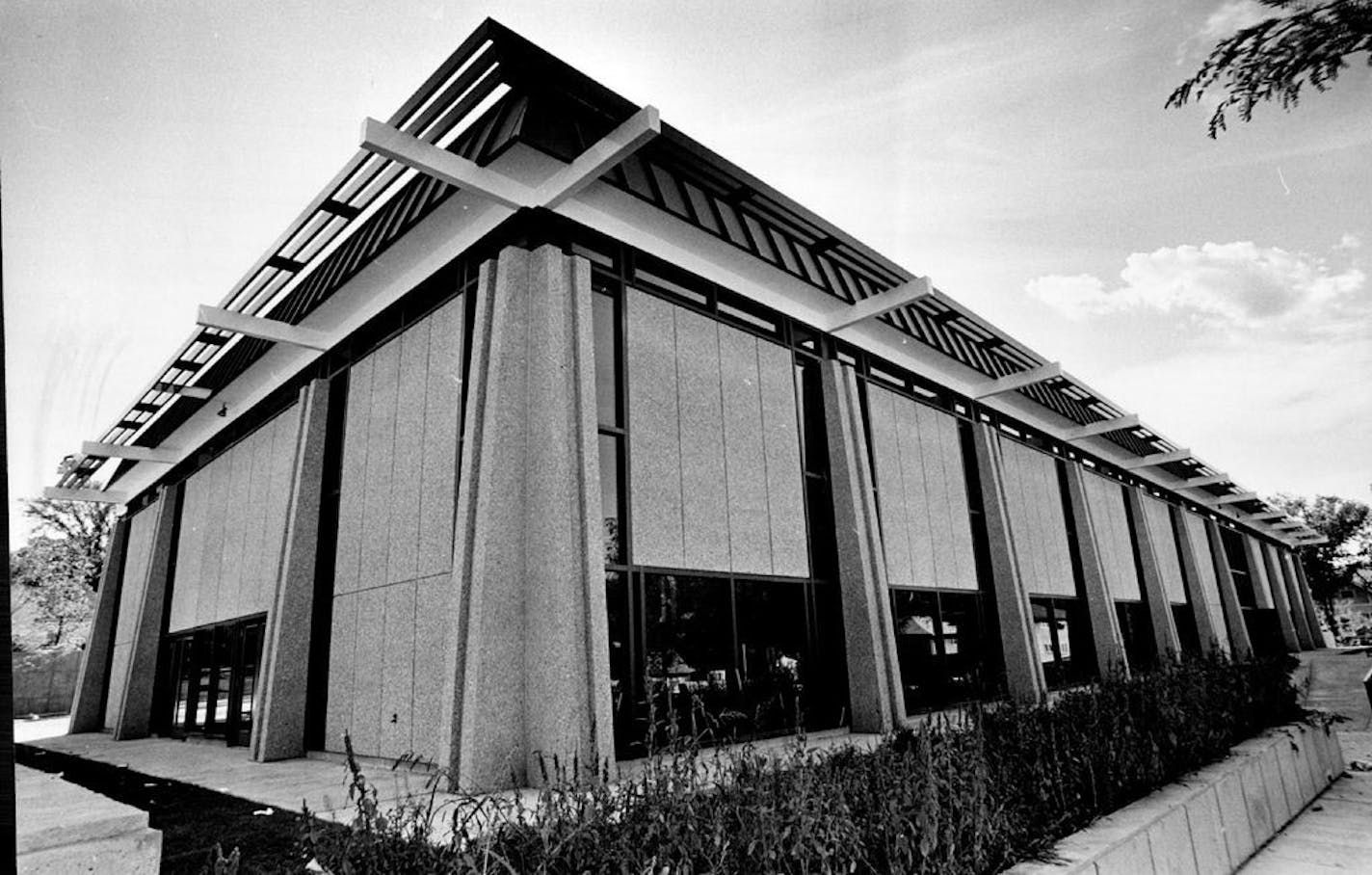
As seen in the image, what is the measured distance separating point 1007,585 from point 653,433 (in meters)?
9.68

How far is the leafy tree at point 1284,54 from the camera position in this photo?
2924mm

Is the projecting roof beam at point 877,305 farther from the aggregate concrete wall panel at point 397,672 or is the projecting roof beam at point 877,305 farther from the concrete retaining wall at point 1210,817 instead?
the aggregate concrete wall panel at point 397,672

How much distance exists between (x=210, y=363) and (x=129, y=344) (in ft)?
45.3

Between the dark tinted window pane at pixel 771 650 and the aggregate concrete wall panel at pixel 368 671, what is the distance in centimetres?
453

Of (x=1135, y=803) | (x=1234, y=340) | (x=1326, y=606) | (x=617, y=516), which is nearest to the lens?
(x=1234, y=340)

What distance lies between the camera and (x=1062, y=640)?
18094mm

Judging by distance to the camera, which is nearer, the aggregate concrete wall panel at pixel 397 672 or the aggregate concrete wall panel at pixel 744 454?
the aggregate concrete wall panel at pixel 397 672

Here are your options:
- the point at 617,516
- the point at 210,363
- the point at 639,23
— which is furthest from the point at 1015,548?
the point at 210,363

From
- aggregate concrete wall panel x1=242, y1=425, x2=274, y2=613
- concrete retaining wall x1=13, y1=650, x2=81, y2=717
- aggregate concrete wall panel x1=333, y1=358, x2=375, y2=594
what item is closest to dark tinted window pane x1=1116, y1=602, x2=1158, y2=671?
aggregate concrete wall panel x1=333, y1=358, x2=375, y2=594

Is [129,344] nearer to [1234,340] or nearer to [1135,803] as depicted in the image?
[1234,340]

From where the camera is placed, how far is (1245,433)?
14.9ft

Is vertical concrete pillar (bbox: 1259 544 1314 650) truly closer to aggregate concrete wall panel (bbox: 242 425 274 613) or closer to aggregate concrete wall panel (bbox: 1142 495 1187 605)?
aggregate concrete wall panel (bbox: 1142 495 1187 605)

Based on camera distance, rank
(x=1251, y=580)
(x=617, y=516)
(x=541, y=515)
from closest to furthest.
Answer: (x=541, y=515)
(x=617, y=516)
(x=1251, y=580)

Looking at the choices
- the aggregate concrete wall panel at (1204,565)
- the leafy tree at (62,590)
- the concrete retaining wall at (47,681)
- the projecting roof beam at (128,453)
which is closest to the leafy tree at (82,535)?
the leafy tree at (62,590)
